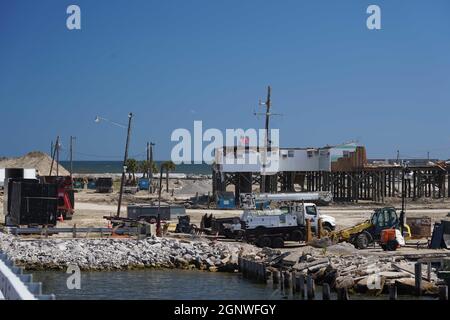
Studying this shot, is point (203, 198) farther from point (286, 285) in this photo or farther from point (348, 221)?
point (286, 285)

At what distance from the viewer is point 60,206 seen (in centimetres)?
4600

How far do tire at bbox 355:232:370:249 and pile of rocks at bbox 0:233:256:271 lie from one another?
4.50 m

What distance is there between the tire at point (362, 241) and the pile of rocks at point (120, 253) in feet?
14.8

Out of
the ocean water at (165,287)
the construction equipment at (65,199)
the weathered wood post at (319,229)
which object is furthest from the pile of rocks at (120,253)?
the construction equipment at (65,199)

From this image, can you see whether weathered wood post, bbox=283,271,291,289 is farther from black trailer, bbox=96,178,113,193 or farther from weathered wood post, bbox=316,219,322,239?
black trailer, bbox=96,178,113,193

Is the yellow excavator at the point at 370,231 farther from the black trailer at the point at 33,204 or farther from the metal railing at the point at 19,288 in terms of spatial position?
the metal railing at the point at 19,288

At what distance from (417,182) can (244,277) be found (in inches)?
1830

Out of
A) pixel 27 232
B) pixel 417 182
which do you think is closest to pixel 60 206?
pixel 27 232

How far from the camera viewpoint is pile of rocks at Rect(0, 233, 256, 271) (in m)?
32.2

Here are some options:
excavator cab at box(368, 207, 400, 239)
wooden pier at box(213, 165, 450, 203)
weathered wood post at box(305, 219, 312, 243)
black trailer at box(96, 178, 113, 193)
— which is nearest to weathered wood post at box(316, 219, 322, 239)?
weathered wood post at box(305, 219, 312, 243)

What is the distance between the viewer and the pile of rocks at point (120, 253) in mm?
32250

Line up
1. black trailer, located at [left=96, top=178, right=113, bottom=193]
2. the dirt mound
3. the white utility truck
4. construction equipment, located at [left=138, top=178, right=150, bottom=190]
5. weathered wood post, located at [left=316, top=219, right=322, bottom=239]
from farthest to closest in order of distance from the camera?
the dirt mound, construction equipment, located at [left=138, top=178, right=150, bottom=190], black trailer, located at [left=96, top=178, right=113, bottom=193], the white utility truck, weathered wood post, located at [left=316, top=219, right=322, bottom=239]

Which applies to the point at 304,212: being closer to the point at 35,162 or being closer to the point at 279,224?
the point at 279,224
